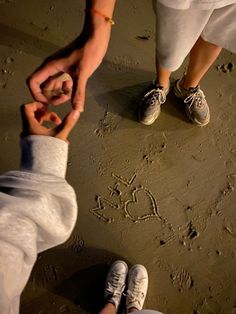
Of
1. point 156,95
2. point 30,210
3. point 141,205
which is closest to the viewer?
point 30,210

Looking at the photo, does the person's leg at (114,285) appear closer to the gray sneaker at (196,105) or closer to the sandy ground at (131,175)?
the sandy ground at (131,175)

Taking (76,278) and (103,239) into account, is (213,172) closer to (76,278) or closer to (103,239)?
(103,239)

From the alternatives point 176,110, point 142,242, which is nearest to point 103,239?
point 142,242

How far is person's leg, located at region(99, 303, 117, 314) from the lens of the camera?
1.37 meters

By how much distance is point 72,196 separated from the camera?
77 cm

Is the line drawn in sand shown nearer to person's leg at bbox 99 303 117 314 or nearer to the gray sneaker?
person's leg at bbox 99 303 117 314

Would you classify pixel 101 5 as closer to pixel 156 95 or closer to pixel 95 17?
pixel 95 17

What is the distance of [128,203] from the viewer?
5.22 ft

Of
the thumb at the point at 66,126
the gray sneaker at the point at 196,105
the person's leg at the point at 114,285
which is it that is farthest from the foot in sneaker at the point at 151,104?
the thumb at the point at 66,126

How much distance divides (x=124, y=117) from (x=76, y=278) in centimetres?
82

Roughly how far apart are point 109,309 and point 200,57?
1.13 meters

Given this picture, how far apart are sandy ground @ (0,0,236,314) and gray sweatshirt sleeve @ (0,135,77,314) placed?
703 mm

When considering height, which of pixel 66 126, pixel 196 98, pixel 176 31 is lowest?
pixel 196 98

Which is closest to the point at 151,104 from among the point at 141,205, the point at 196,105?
the point at 196,105
